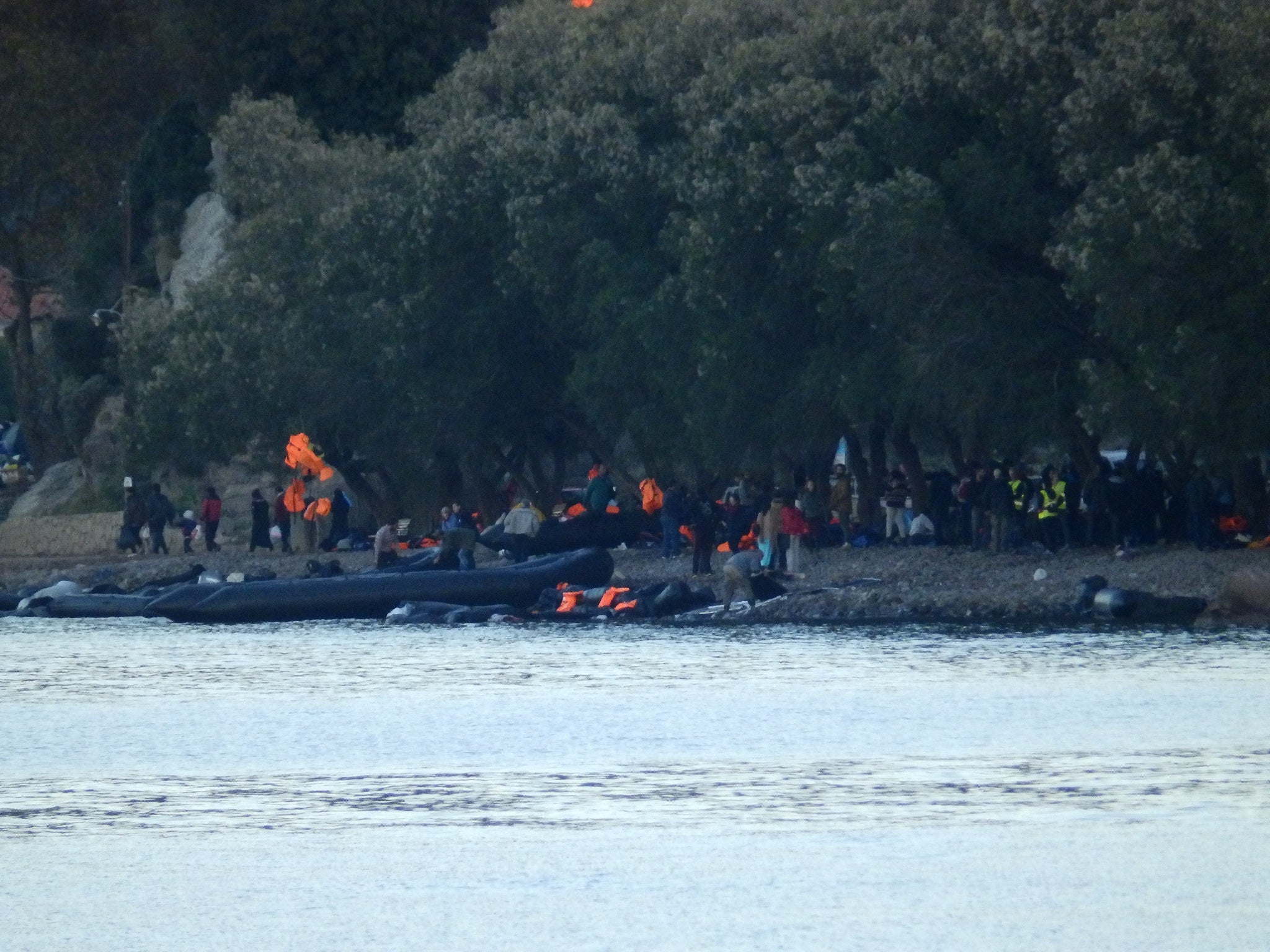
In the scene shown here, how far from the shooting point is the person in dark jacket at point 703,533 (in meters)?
38.4

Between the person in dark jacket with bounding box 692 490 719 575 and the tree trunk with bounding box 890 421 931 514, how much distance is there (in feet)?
16.8

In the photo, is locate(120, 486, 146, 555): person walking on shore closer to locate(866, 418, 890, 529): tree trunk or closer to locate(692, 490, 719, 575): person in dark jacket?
locate(866, 418, 890, 529): tree trunk

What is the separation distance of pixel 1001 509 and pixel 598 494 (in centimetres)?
1091

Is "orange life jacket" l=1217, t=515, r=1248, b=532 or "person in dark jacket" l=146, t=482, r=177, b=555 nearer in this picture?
"orange life jacket" l=1217, t=515, r=1248, b=532

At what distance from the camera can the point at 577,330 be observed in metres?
46.4

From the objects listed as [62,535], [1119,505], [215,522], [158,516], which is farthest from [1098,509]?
[62,535]

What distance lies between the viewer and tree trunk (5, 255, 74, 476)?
71.8 meters

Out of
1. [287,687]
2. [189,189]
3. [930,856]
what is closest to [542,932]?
[930,856]

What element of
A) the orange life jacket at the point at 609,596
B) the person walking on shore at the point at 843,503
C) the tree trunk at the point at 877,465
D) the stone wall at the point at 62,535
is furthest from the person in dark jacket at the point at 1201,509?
the stone wall at the point at 62,535

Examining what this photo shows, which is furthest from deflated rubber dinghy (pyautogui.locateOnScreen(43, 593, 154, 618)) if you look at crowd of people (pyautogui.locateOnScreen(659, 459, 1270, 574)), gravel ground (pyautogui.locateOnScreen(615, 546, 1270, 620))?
gravel ground (pyautogui.locateOnScreen(615, 546, 1270, 620))

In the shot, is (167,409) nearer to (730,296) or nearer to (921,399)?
(730,296)

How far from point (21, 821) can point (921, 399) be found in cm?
2293

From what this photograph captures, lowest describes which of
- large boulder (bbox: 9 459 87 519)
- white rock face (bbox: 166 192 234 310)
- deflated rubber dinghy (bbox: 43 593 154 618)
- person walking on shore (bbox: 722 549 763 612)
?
deflated rubber dinghy (bbox: 43 593 154 618)

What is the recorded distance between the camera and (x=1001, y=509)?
36531mm
